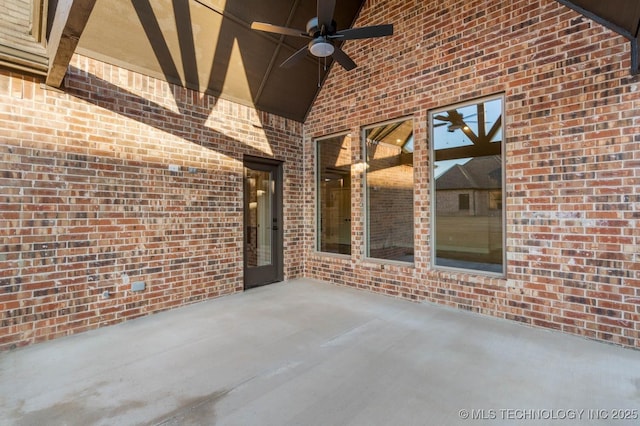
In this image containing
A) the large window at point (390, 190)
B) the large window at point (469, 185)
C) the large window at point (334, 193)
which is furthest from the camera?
the large window at point (334, 193)

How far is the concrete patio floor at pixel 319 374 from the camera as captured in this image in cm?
203

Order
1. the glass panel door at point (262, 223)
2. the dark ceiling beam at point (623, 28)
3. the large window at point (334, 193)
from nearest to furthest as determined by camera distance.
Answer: the dark ceiling beam at point (623, 28) → the glass panel door at point (262, 223) → the large window at point (334, 193)

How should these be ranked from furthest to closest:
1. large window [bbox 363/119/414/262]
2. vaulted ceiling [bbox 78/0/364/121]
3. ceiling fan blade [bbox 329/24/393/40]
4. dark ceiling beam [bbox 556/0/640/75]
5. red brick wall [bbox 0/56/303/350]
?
large window [bbox 363/119/414/262]
vaulted ceiling [bbox 78/0/364/121]
ceiling fan blade [bbox 329/24/393/40]
red brick wall [bbox 0/56/303/350]
dark ceiling beam [bbox 556/0/640/75]

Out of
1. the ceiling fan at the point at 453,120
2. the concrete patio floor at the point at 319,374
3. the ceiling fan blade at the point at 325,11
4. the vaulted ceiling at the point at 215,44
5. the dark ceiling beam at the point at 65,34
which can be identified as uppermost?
the vaulted ceiling at the point at 215,44

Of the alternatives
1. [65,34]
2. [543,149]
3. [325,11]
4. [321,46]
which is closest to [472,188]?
[543,149]

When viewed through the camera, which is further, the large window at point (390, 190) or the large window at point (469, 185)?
the large window at point (390, 190)

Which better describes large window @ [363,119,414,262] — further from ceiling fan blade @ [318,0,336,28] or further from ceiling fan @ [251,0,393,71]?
ceiling fan blade @ [318,0,336,28]

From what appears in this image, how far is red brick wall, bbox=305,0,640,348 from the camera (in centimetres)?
304

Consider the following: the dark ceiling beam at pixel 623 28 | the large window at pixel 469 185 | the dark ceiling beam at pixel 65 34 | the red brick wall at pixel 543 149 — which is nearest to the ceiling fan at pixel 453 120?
the large window at pixel 469 185

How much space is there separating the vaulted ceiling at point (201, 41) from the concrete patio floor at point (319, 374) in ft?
9.08

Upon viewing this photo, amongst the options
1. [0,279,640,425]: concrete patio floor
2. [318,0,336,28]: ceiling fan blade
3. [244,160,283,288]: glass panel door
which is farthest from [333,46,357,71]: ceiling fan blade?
[0,279,640,425]: concrete patio floor

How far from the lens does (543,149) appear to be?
345 centimetres

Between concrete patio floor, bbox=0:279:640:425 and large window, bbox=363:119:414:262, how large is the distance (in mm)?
1379

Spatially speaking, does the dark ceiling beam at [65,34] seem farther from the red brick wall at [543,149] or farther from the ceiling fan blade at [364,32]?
the red brick wall at [543,149]
